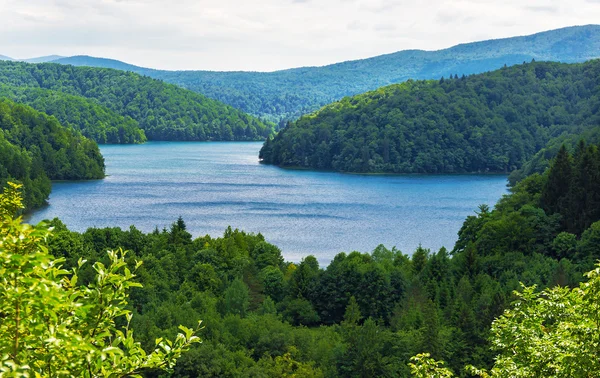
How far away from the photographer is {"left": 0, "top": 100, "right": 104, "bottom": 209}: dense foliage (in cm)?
11662

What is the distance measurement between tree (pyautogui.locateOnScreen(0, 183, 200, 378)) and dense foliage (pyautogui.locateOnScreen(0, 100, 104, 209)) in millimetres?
100617

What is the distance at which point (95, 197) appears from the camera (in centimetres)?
9856

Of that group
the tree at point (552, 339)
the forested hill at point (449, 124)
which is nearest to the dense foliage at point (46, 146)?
the forested hill at point (449, 124)

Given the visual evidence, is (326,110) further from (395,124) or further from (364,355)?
(364,355)

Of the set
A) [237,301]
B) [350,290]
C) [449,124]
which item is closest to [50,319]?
[237,301]

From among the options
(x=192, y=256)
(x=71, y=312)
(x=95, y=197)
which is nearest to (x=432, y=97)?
(x=95, y=197)

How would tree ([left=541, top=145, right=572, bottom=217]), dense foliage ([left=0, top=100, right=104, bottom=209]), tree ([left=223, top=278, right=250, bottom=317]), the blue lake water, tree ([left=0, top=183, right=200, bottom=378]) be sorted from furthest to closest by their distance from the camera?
1. dense foliage ([left=0, top=100, right=104, bottom=209])
2. the blue lake water
3. tree ([left=541, top=145, right=572, bottom=217])
4. tree ([left=223, top=278, right=250, bottom=317])
5. tree ([left=0, top=183, right=200, bottom=378])

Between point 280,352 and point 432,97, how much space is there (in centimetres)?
14593

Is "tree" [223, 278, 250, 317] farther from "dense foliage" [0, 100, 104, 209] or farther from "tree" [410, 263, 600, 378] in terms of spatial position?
"dense foliage" [0, 100, 104, 209]

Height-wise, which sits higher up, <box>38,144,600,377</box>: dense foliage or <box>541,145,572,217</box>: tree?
<box>541,145,572,217</box>: tree

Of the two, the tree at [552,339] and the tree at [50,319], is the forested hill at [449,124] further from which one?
the tree at [50,319]

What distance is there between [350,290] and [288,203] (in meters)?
51.2

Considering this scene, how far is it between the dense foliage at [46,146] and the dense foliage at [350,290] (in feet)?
200

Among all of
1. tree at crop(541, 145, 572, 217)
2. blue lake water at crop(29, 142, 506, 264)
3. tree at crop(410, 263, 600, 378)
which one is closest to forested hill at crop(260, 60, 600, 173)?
blue lake water at crop(29, 142, 506, 264)
